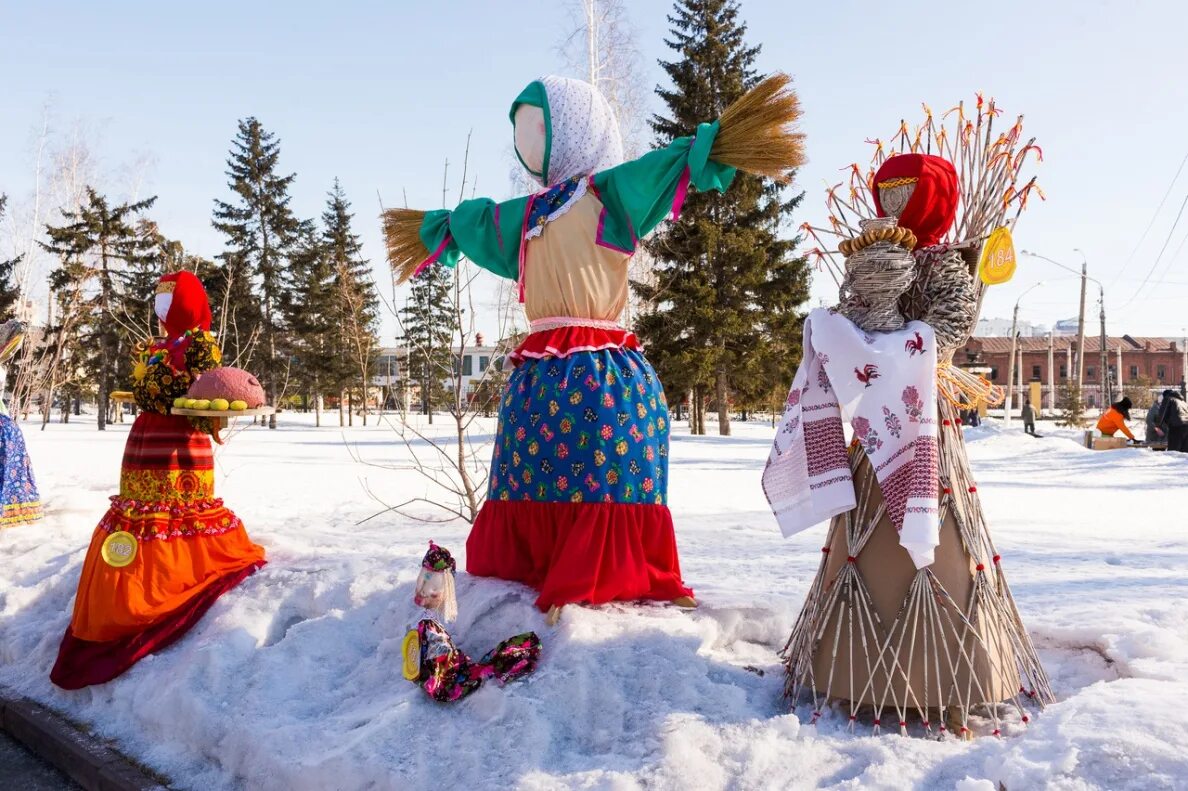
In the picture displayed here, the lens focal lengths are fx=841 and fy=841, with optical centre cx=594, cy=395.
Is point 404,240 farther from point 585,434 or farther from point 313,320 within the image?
point 313,320

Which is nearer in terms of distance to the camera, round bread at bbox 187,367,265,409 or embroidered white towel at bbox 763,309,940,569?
embroidered white towel at bbox 763,309,940,569

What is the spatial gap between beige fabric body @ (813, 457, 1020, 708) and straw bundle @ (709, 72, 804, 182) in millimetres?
1136

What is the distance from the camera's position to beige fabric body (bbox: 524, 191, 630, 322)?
3.25 meters

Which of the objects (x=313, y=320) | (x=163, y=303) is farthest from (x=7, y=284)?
(x=163, y=303)

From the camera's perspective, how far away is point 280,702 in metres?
2.94

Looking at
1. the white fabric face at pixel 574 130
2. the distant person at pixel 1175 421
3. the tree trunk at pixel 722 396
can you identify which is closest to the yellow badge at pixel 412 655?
the white fabric face at pixel 574 130

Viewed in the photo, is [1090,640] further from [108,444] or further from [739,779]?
[108,444]

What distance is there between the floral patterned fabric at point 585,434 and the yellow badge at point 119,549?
5.56 ft

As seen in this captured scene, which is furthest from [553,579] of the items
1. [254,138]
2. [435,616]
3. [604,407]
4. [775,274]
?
[254,138]

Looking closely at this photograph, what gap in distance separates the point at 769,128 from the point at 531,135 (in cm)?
102

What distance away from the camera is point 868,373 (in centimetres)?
237

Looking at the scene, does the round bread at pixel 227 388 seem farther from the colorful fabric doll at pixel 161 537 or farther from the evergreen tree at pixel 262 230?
the evergreen tree at pixel 262 230

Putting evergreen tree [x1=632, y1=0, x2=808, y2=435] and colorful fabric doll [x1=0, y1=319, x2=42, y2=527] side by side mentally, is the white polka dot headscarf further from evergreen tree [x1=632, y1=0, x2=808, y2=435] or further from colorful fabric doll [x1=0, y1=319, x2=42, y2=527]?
evergreen tree [x1=632, y1=0, x2=808, y2=435]

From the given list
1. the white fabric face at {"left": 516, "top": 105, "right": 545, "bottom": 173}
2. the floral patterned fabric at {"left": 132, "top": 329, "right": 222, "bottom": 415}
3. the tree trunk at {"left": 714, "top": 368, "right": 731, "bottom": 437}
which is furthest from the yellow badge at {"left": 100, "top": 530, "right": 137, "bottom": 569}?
the tree trunk at {"left": 714, "top": 368, "right": 731, "bottom": 437}
